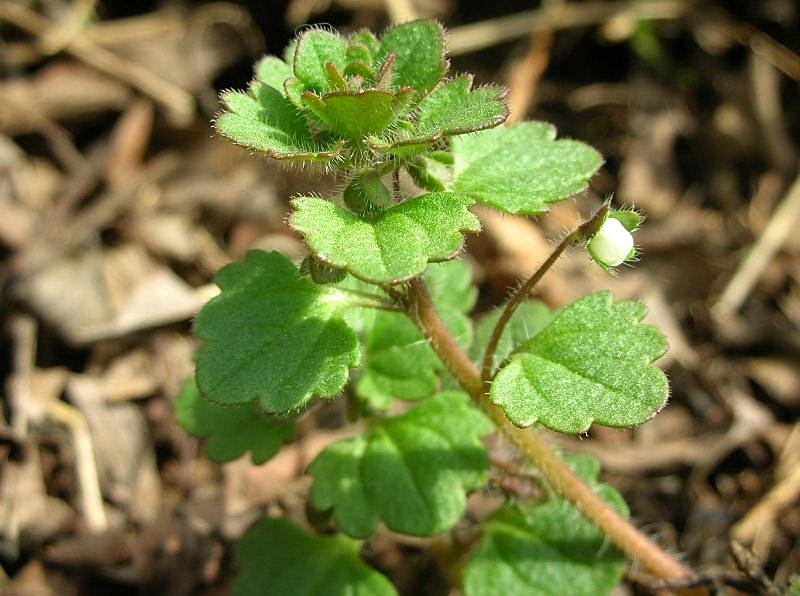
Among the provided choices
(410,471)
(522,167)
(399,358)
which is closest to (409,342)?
(399,358)

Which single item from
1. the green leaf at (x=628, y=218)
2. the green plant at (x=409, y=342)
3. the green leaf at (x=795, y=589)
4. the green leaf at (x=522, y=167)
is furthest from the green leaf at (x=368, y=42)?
the green leaf at (x=795, y=589)

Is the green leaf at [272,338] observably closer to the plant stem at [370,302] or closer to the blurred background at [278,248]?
the plant stem at [370,302]

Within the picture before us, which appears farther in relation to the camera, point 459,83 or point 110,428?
point 110,428

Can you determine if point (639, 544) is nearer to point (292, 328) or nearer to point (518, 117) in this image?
point (292, 328)

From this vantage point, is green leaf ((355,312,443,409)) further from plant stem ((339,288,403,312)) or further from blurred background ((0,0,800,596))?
blurred background ((0,0,800,596))

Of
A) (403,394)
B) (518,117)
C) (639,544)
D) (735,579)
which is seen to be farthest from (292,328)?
(518,117)

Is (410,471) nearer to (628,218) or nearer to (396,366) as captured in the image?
(396,366)

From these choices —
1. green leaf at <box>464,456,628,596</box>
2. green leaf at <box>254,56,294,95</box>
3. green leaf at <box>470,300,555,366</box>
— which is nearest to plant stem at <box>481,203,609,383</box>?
green leaf at <box>470,300,555,366</box>
